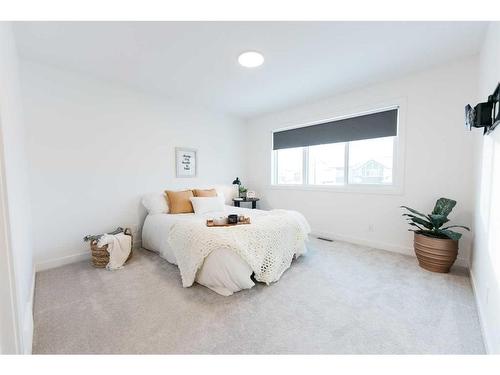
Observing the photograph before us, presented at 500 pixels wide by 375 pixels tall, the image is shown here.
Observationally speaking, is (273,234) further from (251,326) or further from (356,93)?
(356,93)

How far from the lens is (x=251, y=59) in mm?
2375

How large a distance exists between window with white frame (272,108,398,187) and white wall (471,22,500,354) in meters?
1.16

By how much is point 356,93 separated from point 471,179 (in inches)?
72.4

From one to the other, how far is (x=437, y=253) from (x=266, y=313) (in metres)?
2.02

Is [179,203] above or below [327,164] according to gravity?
below

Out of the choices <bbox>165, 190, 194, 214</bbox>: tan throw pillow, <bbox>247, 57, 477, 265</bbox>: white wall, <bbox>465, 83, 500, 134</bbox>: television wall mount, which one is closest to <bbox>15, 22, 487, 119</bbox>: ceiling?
<bbox>247, 57, 477, 265</bbox>: white wall

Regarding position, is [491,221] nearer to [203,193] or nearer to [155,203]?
[203,193]

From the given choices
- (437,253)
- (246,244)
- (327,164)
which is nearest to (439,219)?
(437,253)

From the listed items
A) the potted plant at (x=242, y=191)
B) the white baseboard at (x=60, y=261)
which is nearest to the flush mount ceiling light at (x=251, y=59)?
the potted plant at (x=242, y=191)

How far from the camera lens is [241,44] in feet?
6.94

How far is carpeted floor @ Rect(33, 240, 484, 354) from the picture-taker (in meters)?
1.37

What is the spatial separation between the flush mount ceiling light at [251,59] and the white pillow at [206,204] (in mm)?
1944
